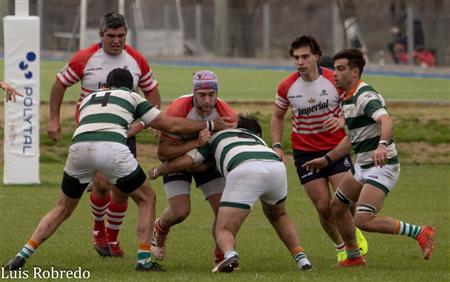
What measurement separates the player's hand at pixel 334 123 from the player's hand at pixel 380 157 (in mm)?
1549

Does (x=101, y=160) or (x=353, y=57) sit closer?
(x=101, y=160)

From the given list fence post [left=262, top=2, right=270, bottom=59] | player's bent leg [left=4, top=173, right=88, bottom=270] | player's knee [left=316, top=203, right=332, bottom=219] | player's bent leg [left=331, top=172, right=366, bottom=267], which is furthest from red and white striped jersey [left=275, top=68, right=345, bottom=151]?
fence post [left=262, top=2, right=270, bottom=59]

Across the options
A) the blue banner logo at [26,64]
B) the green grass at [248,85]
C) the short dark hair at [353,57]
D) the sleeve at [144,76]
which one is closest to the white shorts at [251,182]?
the short dark hair at [353,57]

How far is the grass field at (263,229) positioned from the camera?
11344 mm

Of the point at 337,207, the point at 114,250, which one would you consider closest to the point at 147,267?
the point at 114,250

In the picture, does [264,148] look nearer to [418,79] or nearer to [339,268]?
[339,268]

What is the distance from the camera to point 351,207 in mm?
12625

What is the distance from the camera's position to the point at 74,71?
12.8 m

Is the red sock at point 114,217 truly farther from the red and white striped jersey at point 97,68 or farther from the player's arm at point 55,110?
the red and white striped jersey at point 97,68

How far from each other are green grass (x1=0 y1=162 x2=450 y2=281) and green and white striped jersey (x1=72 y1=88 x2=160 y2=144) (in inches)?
46.2

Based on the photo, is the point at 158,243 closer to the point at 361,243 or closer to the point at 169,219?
the point at 169,219

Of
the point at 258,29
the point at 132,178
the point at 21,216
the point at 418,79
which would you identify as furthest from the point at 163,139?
the point at 258,29

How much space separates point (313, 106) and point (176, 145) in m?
1.70

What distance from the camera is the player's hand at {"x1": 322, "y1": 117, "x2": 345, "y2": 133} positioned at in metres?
12.4
